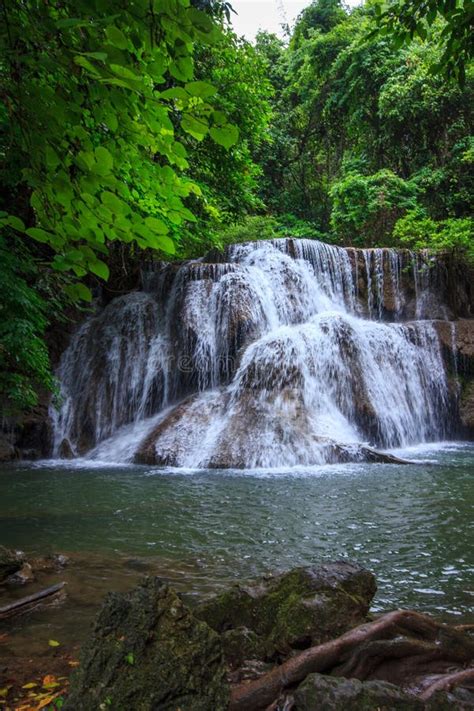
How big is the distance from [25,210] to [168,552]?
704 cm

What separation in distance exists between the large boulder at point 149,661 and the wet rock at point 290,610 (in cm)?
50

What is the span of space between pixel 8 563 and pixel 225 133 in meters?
3.61

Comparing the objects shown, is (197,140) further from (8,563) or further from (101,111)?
(8,563)

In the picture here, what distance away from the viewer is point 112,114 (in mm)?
1960

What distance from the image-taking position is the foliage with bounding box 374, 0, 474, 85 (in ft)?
11.6

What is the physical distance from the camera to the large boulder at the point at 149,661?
188 cm

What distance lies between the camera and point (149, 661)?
200 cm

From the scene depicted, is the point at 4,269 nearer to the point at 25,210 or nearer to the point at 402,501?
the point at 25,210

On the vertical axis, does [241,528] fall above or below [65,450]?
below

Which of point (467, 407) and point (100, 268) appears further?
point (467, 407)

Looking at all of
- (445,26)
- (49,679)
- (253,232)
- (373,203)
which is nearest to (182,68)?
(49,679)

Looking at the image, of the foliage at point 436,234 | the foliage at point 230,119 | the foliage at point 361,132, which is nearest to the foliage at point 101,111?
the foliage at point 230,119

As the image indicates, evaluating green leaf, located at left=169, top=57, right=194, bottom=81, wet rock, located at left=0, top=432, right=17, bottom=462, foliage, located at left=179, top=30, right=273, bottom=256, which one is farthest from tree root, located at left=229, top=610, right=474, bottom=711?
foliage, located at left=179, top=30, right=273, bottom=256

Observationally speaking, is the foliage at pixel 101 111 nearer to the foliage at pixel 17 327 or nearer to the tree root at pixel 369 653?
the tree root at pixel 369 653
